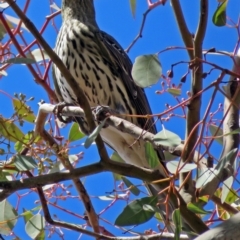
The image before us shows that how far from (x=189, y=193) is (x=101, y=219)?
0.45 m

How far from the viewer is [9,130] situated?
1.71 metres

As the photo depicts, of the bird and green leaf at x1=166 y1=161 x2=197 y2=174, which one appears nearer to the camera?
green leaf at x1=166 y1=161 x2=197 y2=174

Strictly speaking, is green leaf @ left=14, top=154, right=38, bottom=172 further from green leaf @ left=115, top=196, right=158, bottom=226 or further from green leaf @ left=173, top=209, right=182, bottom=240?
green leaf @ left=173, top=209, right=182, bottom=240

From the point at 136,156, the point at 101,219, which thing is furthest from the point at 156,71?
the point at 136,156

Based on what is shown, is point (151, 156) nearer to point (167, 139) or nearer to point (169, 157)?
point (167, 139)

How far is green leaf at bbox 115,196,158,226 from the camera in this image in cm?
133

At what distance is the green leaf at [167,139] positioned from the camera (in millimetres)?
1403

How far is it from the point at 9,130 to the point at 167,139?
511 mm

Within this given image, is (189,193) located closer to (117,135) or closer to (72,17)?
(117,135)

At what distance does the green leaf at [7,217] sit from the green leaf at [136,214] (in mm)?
400

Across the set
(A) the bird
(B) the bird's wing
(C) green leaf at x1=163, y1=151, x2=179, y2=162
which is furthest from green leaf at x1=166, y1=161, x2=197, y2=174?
(B) the bird's wing

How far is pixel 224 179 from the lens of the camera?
1.59 m

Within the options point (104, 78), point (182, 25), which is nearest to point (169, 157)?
point (182, 25)

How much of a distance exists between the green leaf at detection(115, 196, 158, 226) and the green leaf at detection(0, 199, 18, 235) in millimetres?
400
